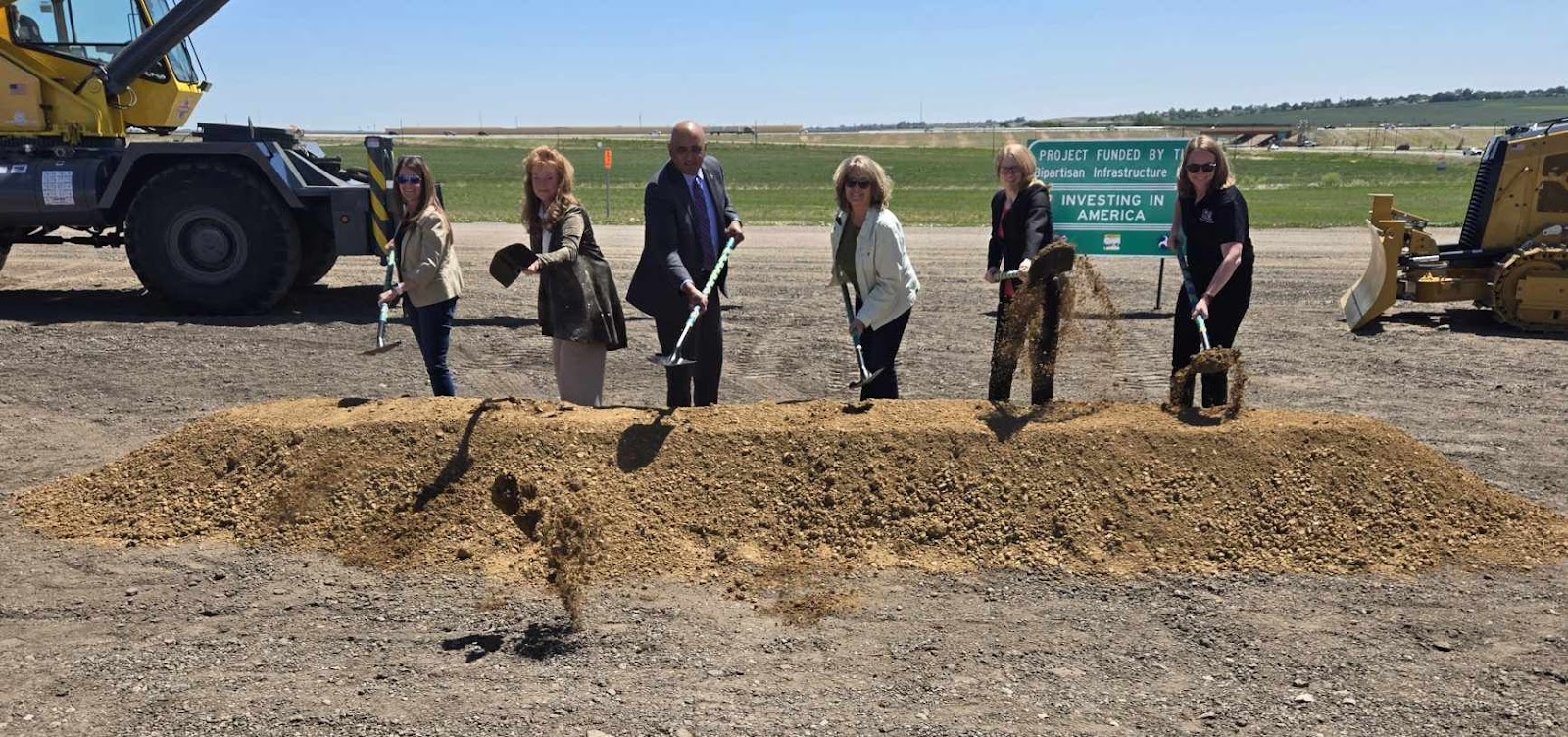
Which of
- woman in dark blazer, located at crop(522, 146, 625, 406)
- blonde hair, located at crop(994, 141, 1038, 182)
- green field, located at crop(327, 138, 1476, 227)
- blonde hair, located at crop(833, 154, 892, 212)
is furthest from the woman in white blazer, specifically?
green field, located at crop(327, 138, 1476, 227)

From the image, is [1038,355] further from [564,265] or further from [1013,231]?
[564,265]

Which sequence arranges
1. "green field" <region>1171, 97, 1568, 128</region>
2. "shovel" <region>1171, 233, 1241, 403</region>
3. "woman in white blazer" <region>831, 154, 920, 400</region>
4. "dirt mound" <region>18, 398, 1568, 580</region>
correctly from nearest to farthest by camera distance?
"dirt mound" <region>18, 398, 1568, 580</region>, "shovel" <region>1171, 233, 1241, 403</region>, "woman in white blazer" <region>831, 154, 920, 400</region>, "green field" <region>1171, 97, 1568, 128</region>

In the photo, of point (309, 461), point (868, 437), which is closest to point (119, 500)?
point (309, 461)

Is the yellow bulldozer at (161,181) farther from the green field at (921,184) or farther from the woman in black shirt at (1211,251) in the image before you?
the green field at (921,184)

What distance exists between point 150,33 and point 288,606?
8.20 meters

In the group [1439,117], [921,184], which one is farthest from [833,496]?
[1439,117]

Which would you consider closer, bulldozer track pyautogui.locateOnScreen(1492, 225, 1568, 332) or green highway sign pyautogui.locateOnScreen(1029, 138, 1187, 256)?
bulldozer track pyautogui.locateOnScreen(1492, 225, 1568, 332)

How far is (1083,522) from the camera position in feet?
14.7

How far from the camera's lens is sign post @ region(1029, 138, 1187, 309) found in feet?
36.7

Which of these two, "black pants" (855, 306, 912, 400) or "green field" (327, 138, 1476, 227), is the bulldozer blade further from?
"green field" (327, 138, 1476, 227)

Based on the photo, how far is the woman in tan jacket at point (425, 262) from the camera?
5.34 m

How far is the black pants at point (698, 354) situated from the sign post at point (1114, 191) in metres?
6.90

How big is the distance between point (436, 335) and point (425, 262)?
445 mm

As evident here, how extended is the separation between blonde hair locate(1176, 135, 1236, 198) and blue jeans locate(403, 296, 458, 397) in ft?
12.2
